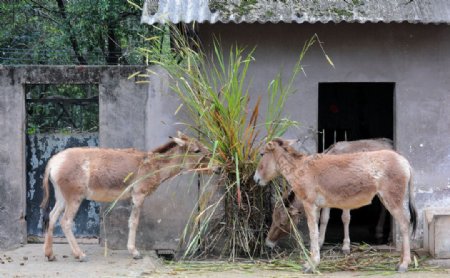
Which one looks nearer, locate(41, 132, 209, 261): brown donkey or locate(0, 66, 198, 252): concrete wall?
locate(41, 132, 209, 261): brown donkey

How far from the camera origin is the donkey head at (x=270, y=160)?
398 inches

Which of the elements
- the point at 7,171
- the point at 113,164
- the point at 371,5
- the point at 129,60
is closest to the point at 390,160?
the point at 371,5

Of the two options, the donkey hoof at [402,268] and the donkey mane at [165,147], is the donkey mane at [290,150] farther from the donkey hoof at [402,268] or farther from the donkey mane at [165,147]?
the donkey hoof at [402,268]

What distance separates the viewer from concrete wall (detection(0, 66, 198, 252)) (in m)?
11.0

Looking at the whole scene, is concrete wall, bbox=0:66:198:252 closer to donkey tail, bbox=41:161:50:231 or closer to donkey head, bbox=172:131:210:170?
donkey head, bbox=172:131:210:170

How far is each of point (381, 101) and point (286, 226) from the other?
6447 mm

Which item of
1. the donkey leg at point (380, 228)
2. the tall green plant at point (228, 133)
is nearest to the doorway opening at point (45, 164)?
the tall green plant at point (228, 133)

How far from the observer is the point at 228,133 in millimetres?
9992

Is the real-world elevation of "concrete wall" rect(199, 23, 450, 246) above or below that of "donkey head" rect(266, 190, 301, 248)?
above

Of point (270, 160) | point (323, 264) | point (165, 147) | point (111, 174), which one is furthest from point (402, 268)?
point (111, 174)

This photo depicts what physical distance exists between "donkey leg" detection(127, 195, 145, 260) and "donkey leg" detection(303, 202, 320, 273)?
2.23 m

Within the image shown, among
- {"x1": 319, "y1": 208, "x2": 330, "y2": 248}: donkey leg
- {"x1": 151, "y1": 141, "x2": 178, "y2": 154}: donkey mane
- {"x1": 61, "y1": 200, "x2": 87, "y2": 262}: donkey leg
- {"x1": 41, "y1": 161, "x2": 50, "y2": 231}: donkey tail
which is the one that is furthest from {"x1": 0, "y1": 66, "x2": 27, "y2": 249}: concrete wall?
{"x1": 319, "y1": 208, "x2": 330, "y2": 248}: donkey leg

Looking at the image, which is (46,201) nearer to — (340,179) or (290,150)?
(290,150)

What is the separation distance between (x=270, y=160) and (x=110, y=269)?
2497mm
